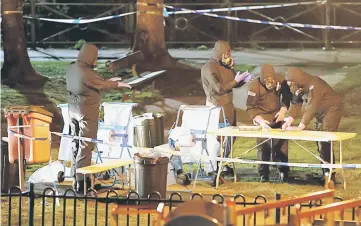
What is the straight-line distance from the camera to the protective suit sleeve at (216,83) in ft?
39.7

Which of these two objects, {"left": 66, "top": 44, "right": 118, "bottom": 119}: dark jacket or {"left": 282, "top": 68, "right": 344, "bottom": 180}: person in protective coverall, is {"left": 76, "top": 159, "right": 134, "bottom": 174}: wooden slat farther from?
{"left": 282, "top": 68, "right": 344, "bottom": 180}: person in protective coverall

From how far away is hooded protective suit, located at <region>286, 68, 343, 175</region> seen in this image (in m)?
11.6

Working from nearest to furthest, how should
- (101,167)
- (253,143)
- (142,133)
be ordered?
(101,167)
(142,133)
(253,143)

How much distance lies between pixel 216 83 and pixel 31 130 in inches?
105

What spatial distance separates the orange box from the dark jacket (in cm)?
70

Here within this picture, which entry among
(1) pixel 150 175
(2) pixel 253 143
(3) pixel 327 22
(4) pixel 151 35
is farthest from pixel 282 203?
(3) pixel 327 22

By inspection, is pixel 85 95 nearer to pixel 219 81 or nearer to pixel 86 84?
pixel 86 84

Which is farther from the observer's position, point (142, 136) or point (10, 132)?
point (142, 136)

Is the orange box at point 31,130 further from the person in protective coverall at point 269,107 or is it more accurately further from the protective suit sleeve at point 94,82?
the person in protective coverall at point 269,107

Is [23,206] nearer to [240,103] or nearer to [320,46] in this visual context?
[240,103]

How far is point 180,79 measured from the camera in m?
18.0

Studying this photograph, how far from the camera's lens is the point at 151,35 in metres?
17.7

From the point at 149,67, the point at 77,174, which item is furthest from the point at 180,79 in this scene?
the point at 77,174

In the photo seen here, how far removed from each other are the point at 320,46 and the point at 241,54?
2030mm
